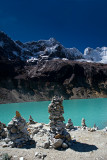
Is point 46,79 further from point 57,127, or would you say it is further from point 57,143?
point 57,143

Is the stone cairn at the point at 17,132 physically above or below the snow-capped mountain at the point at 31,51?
below

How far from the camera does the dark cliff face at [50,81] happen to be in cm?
Result: 8575

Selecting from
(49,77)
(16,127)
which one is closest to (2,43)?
(49,77)

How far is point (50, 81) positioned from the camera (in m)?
99.4

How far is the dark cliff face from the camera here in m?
85.8

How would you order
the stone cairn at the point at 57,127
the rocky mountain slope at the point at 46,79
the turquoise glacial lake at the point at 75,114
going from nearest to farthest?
the stone cairn at the point at 57,127 → the turquoise glacial lake at the point at 75,114 → the rocky mountain slope at the point at 46,79

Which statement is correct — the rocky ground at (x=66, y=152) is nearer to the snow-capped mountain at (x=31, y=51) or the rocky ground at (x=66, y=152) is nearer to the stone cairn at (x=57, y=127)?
the stone cairn at (x=57, y=127)

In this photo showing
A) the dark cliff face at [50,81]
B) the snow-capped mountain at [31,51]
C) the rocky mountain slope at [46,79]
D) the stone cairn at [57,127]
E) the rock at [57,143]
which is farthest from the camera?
the snow-capped mountain at [31,51]

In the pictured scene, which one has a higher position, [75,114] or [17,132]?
[17,132]

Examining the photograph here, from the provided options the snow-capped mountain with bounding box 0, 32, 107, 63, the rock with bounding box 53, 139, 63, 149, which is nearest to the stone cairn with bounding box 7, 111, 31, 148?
the rock with bounding box 53, 139, 63, 149

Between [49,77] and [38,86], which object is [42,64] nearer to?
[49,77]

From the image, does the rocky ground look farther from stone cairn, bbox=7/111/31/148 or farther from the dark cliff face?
the dark cliff face

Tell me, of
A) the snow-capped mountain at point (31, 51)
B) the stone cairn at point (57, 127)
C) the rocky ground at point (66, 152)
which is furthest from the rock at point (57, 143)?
the snow-capped mountain at point (31, 51)

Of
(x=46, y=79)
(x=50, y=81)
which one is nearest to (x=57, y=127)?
(x=50, y=81)
